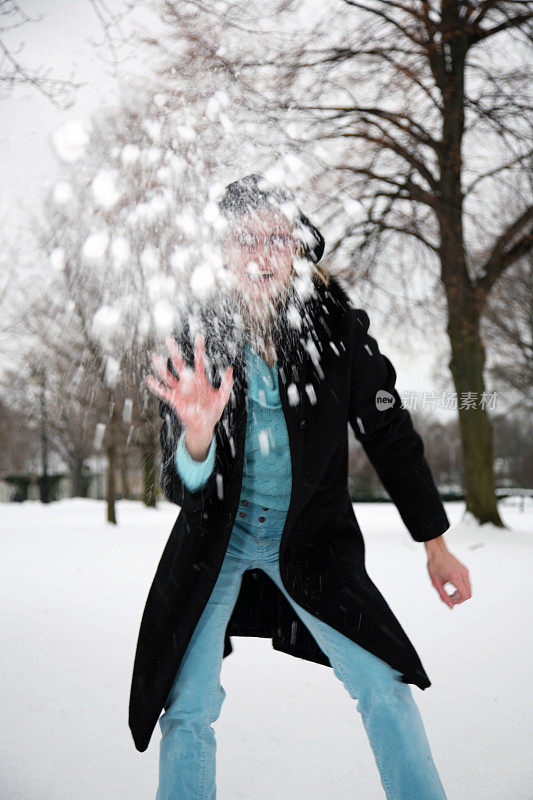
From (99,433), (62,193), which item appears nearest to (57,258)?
(62,193)

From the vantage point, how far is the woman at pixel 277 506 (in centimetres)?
159

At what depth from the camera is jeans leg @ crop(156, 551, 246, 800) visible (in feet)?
4.93

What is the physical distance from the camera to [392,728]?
1517 millimetres

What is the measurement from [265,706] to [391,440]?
1.95 metres

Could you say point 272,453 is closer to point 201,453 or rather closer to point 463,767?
point 201,453

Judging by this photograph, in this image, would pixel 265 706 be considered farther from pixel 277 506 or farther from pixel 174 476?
pixel 174 476

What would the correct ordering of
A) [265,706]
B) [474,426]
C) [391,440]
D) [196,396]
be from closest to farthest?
[196,396]
[391,440]
[265,706]
[474,426]

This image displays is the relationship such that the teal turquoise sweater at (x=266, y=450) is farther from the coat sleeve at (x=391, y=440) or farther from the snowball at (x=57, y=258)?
Answer: the snowball at (x=57, y=258)

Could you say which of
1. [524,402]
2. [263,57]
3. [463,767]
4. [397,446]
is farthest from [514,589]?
[524,402]

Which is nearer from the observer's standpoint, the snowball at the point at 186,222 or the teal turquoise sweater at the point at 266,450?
the teal turquoise sweater at the point at 266,450

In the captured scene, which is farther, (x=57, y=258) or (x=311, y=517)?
(x=57, y=258)

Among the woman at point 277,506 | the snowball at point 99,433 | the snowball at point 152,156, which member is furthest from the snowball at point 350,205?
the woman at point 277,506

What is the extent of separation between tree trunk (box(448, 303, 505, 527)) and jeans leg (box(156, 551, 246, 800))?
379 inches

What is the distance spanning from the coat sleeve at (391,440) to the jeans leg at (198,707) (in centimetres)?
52
